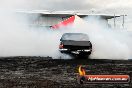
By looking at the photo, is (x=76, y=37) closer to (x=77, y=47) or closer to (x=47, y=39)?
(x=77, y=47)

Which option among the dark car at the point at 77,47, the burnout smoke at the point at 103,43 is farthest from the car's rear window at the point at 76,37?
the burnout smoke at the point at 103,43

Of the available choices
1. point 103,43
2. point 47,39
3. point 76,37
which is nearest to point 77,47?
point 76,37

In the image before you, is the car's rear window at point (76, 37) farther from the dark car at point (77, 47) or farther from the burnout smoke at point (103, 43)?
the burnout smoke at point (103, 43)

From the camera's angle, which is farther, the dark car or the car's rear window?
the car's rear window

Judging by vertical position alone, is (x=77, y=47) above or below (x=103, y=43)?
above

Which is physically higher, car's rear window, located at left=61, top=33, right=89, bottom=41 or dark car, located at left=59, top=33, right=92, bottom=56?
car's rear window, located at left=61, top=33, right=89, bottom=41

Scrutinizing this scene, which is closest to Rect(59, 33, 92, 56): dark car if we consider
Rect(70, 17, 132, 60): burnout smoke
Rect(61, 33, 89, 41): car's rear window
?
Rect(61, 33, 89, 41): car's rear window

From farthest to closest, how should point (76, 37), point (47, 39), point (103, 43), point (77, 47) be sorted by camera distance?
point (47, 39) → point (103, 43) → point (76, 37) → point (77, 47)

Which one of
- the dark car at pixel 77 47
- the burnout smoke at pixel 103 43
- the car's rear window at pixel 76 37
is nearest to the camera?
the dark car at pixel 77 47

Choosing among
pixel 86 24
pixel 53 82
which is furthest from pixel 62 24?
pixel 53 82

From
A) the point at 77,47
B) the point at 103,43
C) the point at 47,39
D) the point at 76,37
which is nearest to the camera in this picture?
the point at 77,47

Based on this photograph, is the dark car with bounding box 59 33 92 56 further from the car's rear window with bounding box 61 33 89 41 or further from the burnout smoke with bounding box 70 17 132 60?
the burnout smoke with bounding box 70 17 132 60

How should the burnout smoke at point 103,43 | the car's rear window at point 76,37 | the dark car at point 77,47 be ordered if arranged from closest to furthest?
1. the dark car at point 77,47
2. the car's rear window at point 76,37
3. the burnout smoke at point 103,43

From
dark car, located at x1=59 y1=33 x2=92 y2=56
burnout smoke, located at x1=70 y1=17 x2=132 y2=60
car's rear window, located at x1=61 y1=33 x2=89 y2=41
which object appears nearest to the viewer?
dark car, located at x1=59 y1=33 x2=92 y2=56
